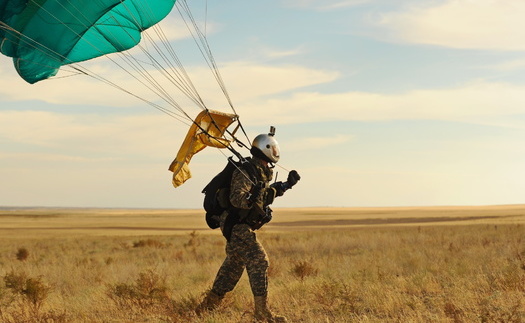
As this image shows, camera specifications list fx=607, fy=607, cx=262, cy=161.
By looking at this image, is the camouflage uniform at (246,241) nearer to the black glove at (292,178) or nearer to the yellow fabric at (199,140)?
the black glove at (292,178)

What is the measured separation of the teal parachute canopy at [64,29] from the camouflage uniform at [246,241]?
3042mm

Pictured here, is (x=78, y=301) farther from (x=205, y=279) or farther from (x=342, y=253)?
(x=342, y=253)

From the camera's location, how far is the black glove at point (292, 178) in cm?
818

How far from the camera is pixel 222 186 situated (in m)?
8.27

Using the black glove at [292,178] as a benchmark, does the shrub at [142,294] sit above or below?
below

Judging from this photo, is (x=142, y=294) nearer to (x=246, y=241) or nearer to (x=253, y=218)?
(x=246, y=241)

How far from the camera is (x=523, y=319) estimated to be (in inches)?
316

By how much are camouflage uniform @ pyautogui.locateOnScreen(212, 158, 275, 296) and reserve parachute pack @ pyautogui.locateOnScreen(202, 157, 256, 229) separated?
3.8 inches

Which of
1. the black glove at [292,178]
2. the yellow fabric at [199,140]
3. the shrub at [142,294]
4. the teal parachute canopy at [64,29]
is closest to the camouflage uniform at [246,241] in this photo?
the black glove at [292,178]

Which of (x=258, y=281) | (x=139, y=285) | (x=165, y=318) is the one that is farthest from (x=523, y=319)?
(x=139, y=285)

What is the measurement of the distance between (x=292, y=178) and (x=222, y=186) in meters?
0.96

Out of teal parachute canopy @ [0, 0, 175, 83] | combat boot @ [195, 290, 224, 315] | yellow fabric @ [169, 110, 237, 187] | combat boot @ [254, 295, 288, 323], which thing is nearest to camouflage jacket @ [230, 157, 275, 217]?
yellow fabric @ [169, 110, 237, 187]

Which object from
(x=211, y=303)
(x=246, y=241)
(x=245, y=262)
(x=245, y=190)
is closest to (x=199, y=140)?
(x=245, y=190)

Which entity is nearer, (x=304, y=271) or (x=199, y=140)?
(x=199, y=140)
